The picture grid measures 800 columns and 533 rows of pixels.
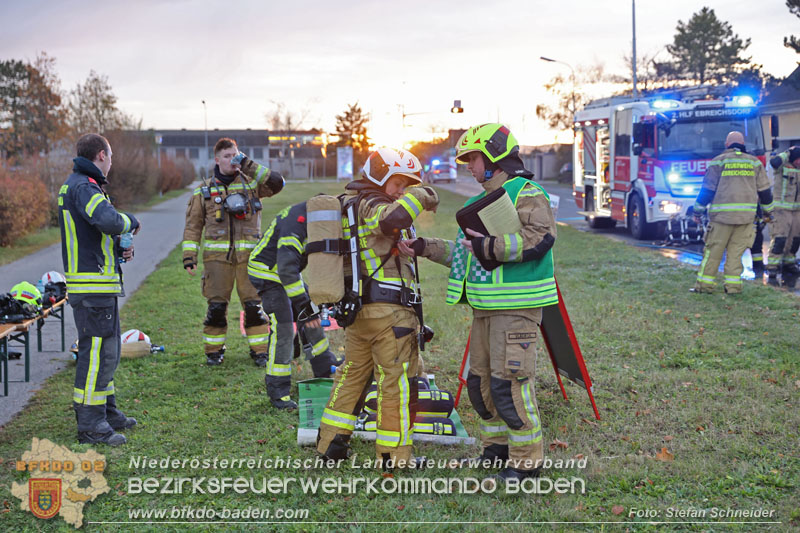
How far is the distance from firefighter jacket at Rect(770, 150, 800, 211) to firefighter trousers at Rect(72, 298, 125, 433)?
34.6 feet

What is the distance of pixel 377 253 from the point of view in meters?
4.79

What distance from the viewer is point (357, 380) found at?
498cm

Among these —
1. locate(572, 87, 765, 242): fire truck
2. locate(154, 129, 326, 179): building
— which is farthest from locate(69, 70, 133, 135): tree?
locate(154, 129, 326, 179): building

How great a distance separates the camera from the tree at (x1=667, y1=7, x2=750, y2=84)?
53.0 m

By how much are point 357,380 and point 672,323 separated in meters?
5.36

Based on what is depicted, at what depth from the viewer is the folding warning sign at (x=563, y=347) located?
550cm

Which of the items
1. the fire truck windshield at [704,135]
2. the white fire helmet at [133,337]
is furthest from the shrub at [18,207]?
the fire truck windshield at [704,135]

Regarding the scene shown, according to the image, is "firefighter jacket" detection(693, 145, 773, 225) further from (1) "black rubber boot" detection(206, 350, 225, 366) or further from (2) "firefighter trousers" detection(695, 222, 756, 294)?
(1) "black rubber boot" detection(206, 350, 225, 366)

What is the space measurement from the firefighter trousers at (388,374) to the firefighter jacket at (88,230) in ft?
6.33

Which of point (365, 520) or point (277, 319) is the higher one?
point (277, 319)

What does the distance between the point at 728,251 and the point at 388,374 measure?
7627 mm

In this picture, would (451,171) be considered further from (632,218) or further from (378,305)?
(378,305)

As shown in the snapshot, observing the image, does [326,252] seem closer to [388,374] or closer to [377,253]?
[377,253]

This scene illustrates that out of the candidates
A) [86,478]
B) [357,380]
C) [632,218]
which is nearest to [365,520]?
[357,380]
